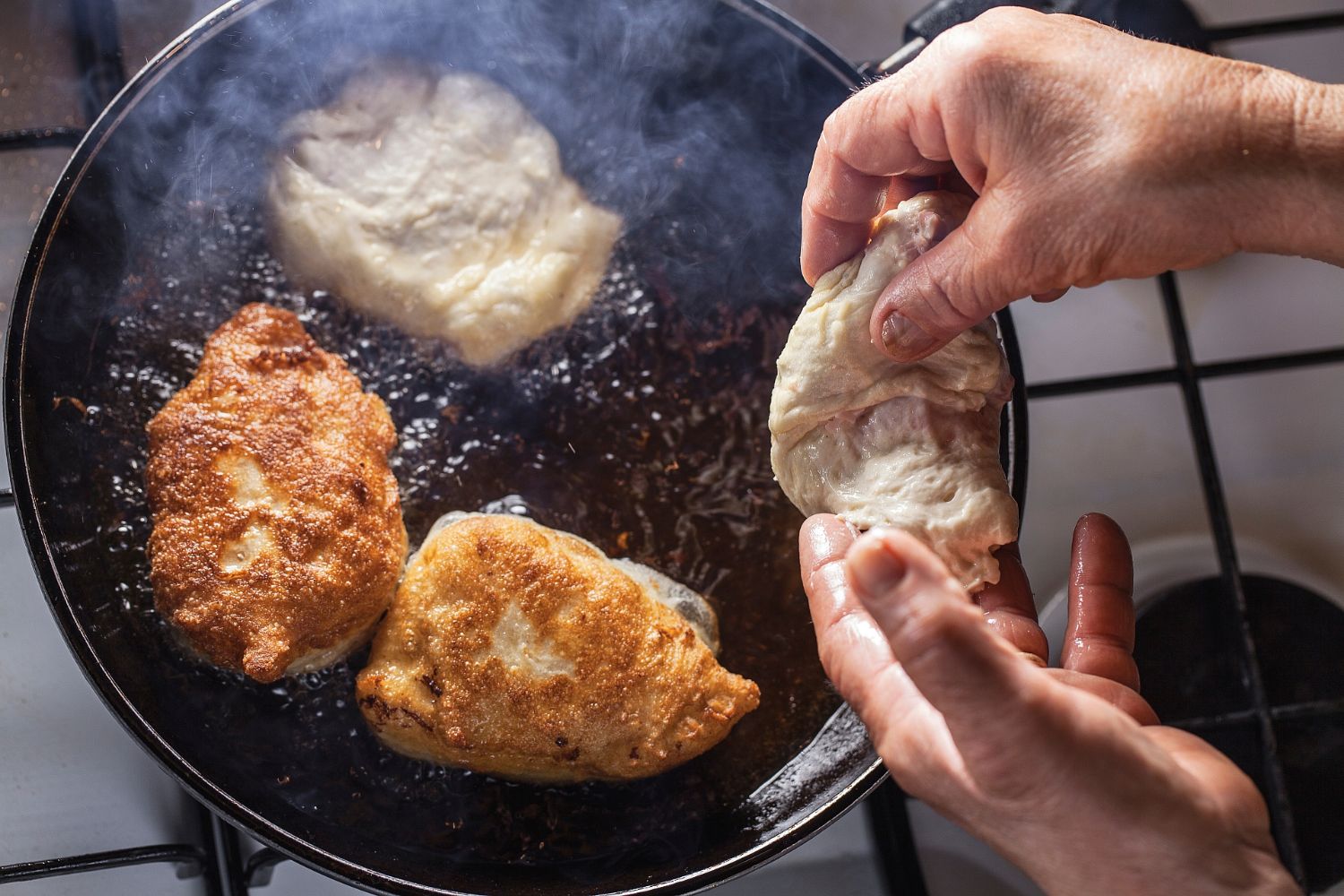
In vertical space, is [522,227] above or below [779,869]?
above

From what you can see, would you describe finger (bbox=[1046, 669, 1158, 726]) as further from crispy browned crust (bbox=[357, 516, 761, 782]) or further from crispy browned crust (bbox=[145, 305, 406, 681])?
crispy browned crust (bbox=[145, 305, 406, 681])

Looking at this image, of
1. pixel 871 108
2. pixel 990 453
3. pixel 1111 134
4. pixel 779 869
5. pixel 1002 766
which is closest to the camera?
pixel 1002 766

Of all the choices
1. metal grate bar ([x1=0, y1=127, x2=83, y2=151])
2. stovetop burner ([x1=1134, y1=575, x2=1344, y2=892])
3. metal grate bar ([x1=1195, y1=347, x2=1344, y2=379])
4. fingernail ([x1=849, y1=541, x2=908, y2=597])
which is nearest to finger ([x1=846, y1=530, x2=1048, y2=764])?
fingernail ([x1=849, y1=541, x2=908, y2=597])

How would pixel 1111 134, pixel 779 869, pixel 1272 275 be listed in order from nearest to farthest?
pixel 1111 134
pixel 779 869
pixel 1272 275

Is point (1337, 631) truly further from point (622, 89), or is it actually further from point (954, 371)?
point (622, 89)

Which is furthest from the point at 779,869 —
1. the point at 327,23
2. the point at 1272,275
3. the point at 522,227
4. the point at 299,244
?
the point at 327,23

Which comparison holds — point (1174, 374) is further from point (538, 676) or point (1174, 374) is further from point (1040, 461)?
point (538, 676)

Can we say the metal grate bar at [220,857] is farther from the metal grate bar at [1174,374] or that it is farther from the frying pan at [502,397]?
the metal grate bar at [1174,374]
